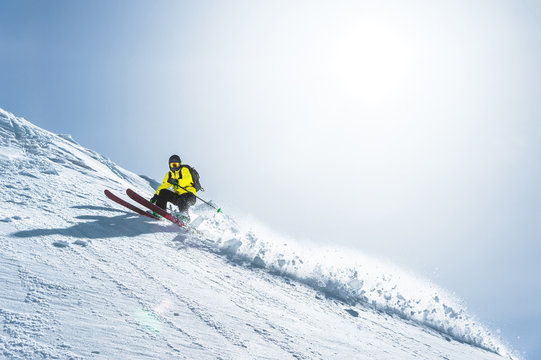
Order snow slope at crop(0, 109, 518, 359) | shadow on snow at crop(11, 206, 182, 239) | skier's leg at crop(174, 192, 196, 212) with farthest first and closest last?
skier's leg at crop(174, 192, 196, 212) < shadow on snow at crop(11, 206, 182, 239) < snow slope at crop(0, 109, 518, 359)

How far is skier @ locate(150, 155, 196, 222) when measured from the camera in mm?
10742

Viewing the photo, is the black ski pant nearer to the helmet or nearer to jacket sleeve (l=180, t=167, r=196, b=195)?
jacket sleeve (l=180, t=167, r=196, b=195)

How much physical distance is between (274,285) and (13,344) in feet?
16.6

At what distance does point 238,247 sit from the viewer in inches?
323

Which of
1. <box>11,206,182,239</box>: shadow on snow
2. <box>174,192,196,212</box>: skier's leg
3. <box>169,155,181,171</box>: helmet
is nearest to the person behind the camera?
<box>11,206,182,239</box>: shadow on snow

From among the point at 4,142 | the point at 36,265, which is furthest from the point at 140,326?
the point at 4,142

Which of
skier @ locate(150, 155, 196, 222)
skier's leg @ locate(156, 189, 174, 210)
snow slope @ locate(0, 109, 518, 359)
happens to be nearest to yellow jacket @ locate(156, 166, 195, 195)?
skier @ locate(150, 155, 196, 222)

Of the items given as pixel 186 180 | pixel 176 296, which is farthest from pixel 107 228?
pixel 186 180

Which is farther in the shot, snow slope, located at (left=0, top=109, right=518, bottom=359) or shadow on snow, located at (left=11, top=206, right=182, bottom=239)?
shadow on snow, located at (left=11, top=206, right=182, bottom=239)

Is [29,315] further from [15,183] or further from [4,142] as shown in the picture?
[4,142]

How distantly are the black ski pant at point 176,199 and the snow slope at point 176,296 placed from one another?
3.94ft

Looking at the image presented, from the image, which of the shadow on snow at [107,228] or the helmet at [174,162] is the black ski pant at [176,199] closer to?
the helmet at [174,162]

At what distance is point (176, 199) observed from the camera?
11016mm

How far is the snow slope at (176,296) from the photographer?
3.10m
